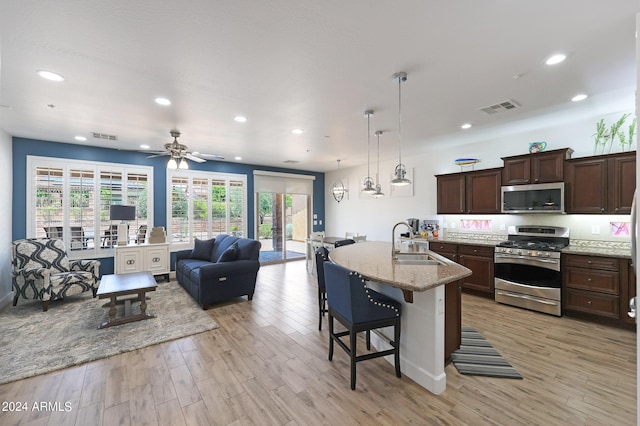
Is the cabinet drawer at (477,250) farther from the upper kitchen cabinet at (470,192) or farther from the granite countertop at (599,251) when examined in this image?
the granite countertop at (599,251)

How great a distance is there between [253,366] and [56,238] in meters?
4.85

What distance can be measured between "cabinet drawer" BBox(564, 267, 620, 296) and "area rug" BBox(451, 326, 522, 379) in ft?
5.70

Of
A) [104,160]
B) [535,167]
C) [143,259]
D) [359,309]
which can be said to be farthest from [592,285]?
[104,160]

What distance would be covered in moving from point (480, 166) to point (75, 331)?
22.1 feet

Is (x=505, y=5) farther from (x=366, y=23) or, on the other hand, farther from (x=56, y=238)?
(x=56, y=238)

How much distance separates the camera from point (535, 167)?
4102 millimetres

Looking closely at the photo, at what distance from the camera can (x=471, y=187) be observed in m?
4.93

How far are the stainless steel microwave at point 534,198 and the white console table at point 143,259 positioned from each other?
6.50 metres

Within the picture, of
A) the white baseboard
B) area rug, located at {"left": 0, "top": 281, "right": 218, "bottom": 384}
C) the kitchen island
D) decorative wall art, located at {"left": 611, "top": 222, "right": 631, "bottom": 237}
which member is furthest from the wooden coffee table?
decorative wall art, located at {"left": 611, "top": 222, "right": 631, "bottom": 237}

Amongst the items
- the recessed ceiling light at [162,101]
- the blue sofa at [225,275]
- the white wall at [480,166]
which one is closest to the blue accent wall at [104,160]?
the blue sofa at [225,275]

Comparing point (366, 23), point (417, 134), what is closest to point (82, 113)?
point (366, 23)

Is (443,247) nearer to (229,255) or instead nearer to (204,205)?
(229,255)

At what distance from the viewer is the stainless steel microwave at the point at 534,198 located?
12.7ft

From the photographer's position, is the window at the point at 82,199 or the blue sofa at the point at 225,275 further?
the window at the point at 82,199
